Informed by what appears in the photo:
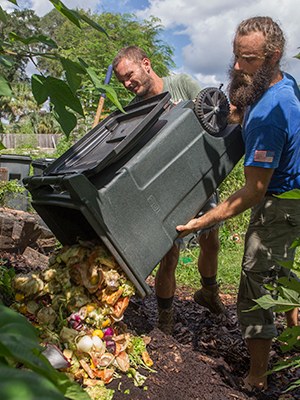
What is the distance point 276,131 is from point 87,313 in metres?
1.46

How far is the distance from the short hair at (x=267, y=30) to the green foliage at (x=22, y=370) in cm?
205

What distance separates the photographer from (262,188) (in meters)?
1.82

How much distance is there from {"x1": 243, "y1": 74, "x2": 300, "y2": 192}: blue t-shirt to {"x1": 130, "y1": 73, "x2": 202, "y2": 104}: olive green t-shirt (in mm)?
1003

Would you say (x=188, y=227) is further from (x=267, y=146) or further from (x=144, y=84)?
(x=144, y=84)

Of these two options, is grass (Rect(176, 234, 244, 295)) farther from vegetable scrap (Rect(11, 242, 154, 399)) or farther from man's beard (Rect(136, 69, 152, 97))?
man's beard (Rect(136, 69, 152, 97))

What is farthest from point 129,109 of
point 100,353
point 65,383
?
point 65,383

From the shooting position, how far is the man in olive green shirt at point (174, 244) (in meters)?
2.65

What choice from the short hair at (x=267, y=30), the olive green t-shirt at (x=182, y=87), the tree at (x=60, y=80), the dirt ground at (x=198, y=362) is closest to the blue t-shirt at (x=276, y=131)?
the short hair at (x=267, y=30)

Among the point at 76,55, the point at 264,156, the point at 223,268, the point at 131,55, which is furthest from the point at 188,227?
the point at 76,55

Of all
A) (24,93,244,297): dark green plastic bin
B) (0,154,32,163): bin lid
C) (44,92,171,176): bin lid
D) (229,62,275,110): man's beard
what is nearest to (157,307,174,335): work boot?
(24,93,244,297): dark green plastic bin

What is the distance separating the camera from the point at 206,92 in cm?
203

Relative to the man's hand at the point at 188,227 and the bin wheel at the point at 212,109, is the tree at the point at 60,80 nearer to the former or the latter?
the man's hand at the point at 188,227

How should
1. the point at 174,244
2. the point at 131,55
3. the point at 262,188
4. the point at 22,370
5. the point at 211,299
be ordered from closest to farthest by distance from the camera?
the point at 22,370 → the point at 262,188 → the point at 174,244 → the point at 131,55 → the point at 211,299

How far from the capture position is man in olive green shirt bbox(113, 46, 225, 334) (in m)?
2.65
